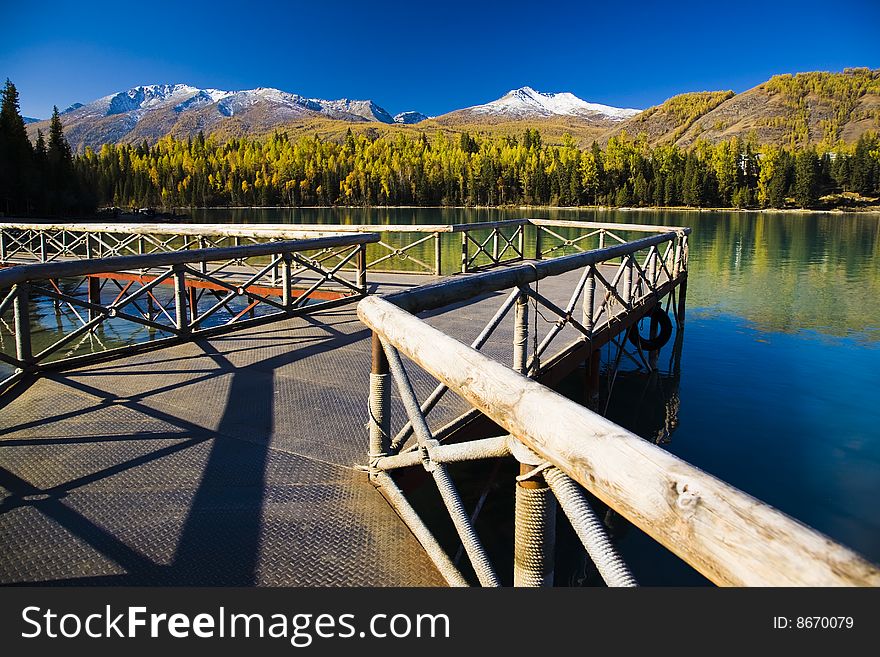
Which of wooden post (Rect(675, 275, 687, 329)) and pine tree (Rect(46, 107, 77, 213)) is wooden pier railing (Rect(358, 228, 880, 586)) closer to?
wooden post (Rect(675, 275, 687, 329))

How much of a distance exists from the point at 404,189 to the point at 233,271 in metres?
117

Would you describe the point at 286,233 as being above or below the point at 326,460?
above

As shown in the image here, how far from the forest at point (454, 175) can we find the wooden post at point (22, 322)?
68634 mm

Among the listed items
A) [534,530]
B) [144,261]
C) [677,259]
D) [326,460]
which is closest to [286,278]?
[144,261]

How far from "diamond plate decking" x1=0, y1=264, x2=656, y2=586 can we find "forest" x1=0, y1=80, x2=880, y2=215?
6948 centimetres

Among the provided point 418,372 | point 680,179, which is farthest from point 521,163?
point 418,372

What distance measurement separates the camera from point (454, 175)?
419 ft

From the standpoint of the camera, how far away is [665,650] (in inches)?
50.3

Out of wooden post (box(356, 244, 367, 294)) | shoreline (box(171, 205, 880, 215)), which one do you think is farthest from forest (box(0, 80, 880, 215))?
wooden post (box(356, 244, 367, 294))

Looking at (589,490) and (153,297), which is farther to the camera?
(153,297)

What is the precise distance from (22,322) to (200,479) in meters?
2.95

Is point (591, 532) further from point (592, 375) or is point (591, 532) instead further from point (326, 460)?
point (592, 375)

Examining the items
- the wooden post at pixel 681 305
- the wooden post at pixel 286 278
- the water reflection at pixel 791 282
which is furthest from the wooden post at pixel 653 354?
the wooden post at pixel 286 278

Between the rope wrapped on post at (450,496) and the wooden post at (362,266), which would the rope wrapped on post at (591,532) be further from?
the wooden post at (362,266)
